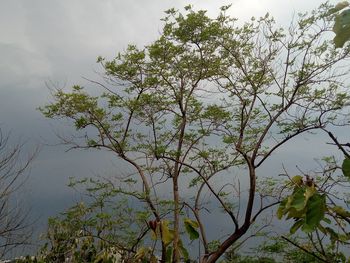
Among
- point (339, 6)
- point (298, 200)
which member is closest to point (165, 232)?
point (298, 200)

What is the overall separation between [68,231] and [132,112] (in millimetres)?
2456

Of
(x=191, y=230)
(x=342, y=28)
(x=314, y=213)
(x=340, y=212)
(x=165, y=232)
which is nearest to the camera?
(x=342, y=28)

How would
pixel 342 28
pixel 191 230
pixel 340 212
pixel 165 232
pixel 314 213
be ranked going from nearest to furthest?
1. pixel 342 28
2. pixel 314 213
3. pixel 340 212
4. pixel 165 232
5. pixel 191 230

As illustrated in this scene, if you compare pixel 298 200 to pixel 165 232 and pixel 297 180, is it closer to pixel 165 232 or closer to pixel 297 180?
pixel 297 180

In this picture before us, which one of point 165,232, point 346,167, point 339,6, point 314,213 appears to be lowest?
point 314,213

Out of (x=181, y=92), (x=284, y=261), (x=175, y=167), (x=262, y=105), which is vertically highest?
(x=181, y=92)

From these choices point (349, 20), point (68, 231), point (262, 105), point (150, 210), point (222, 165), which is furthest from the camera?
point (222, 165)

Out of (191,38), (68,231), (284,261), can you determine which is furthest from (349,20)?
(284,261)

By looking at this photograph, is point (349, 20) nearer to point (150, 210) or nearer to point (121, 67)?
point (150, 210)

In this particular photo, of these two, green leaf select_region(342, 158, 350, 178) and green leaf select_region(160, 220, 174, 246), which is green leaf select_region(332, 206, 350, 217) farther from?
green leaf select_region(160, 220, 174, 246)

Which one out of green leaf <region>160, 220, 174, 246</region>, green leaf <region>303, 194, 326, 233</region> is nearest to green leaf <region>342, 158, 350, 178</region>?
green leaf <region>303, 194, 326, 233</region>

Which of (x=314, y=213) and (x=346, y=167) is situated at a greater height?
(x=346, y=167)

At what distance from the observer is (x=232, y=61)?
7340mm

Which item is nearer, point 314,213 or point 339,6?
point 339,6
